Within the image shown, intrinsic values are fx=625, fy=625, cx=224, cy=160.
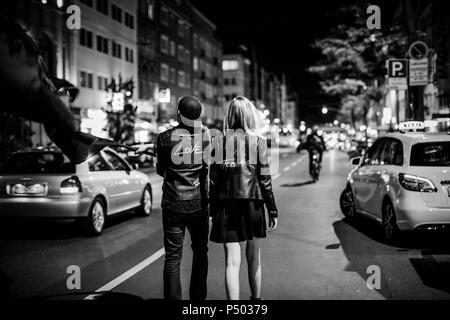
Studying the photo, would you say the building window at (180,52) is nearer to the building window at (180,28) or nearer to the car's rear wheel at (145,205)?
the building window at (180,28)

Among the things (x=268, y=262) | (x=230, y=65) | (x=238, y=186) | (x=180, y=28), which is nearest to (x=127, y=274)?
(x=268, y=262)

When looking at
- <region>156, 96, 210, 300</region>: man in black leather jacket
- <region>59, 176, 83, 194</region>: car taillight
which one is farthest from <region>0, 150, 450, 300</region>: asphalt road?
<region>156, 96, 210, 300</region>: man in black leather jacket

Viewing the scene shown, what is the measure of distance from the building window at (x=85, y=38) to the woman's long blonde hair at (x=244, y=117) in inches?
1426

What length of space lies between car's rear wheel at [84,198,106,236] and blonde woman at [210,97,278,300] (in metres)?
5.33

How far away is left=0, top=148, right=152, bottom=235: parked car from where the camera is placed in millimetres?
9914

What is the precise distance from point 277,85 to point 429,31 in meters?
134

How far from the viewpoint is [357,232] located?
10.6m

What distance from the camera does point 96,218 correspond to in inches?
412

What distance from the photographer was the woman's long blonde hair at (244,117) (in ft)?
17.3

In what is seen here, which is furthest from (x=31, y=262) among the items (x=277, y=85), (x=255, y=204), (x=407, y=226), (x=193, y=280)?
(x=277, y=85)

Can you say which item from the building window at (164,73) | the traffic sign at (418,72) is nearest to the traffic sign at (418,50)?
the traffic sign at (418,72)

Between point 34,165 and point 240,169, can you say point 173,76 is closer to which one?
point 34,165

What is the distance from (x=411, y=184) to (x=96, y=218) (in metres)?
5.11

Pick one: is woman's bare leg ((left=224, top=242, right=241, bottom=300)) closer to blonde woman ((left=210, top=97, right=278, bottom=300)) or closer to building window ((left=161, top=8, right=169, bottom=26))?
blonde woman ((left=210, top=97, right=278, bottom=300))
